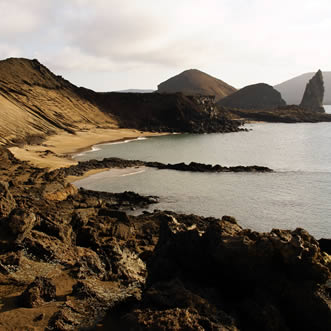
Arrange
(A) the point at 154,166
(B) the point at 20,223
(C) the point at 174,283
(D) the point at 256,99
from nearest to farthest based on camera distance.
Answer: (C) the point at 174,283 < (B) the point at 20,223 < (A) the point at 154,166 < (D) the point at 256,99

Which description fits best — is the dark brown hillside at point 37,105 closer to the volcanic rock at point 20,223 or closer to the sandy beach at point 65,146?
the sandy beach at point 65,146

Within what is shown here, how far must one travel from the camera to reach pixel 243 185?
34.9 meters

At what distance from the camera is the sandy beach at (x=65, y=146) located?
42.1 m

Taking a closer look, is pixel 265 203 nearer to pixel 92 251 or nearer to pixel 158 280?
pixel 92 251

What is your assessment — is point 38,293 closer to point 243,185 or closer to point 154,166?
point 243,185

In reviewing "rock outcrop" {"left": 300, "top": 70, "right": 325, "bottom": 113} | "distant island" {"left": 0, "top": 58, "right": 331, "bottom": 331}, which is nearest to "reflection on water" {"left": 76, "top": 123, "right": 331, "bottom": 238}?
"distant island" {"left": 0, "top": 58, "right": 331, "bottom": 331}

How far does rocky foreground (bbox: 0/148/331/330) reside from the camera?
712cm

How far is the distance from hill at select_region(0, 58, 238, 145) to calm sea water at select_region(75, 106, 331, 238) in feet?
52.0

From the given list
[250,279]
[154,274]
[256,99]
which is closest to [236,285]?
[250,279]

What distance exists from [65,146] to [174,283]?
5402cm

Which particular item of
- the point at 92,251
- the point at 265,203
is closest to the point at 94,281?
the point at 92,251

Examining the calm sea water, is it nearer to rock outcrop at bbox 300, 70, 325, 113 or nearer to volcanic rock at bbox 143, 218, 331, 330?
volcanic rock at bbox 143, 218, 331, 330

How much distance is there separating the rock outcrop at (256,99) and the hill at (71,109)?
85140 mm

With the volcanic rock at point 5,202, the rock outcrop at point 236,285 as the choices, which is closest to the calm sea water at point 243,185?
the volcanic rock at point 5,202
